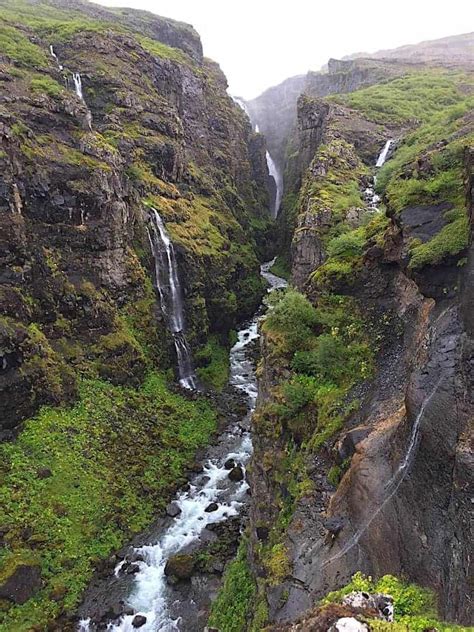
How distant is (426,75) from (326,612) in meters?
98.6

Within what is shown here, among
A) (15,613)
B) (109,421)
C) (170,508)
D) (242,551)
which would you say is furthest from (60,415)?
(242,551)

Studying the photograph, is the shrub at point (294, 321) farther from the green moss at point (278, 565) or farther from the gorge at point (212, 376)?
the green moss at point (278, 565)

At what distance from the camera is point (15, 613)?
21.2 metres

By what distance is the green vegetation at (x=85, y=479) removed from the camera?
23422 mm

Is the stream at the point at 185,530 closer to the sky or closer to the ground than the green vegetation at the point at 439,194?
closer to the ground

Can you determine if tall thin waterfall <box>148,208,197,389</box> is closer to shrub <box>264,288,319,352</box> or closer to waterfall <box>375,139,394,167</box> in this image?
shrub <box>264,288,319,352</box>

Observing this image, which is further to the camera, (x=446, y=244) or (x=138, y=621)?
(x=138, y=621)

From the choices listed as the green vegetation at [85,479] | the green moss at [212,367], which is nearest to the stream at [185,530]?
the green vegetation at [85,479]

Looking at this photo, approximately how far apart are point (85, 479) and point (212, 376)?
16.7m

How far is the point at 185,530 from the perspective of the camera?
2720cm

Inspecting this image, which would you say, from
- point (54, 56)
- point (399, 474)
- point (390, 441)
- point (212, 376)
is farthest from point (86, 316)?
point (54, 56)

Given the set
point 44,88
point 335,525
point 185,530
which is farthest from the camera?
point 44,88

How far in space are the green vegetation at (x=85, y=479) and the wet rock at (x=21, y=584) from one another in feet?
1.30

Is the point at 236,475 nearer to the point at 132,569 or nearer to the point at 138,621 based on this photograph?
the point at 132,569
